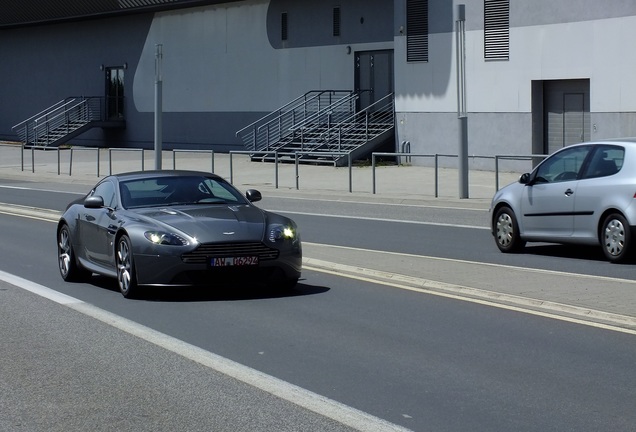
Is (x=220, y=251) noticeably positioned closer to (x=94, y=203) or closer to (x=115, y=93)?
(x=94, y=203)

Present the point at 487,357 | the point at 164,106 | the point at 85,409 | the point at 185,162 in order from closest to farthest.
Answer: the point at 85,409 → the point at 487,357 → the point at 185,162 → the point at 164,106

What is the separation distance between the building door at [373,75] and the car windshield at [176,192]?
29.0 m

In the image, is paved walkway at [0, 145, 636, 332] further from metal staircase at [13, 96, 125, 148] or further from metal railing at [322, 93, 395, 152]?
metal staircase at [13, 96, 125, 148]

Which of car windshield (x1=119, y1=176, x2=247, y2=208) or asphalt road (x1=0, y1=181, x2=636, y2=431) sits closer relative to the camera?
asphalt road (x1=0, y1=181, x2=636, y2=431)

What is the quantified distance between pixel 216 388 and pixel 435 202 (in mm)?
19070

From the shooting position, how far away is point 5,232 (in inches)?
844

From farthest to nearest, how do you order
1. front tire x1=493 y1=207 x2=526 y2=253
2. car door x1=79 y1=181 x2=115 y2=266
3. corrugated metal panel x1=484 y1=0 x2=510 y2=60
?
1. corrugated metal panel x1=484 y1=0 x2=510 y2=60
2. front tire x1=493 y1=207 x2=526 y2=253
3. car door x1=79 y1=181 x2=115 y2=266

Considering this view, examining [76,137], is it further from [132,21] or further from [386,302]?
[386,302]

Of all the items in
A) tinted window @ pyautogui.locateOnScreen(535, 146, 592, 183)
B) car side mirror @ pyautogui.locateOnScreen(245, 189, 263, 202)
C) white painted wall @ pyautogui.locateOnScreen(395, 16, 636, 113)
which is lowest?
car side mirror @ pyautogui.locateOnScreen(245, 189, 263, 202)

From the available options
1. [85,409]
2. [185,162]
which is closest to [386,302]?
[85,409]

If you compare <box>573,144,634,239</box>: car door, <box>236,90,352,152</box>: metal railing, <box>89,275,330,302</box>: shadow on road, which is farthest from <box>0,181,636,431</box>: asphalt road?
<box>236,90,352,152</box>: metal railing

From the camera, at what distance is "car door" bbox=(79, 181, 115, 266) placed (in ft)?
43.0

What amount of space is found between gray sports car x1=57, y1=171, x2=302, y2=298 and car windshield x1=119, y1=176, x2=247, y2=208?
1 centimetres

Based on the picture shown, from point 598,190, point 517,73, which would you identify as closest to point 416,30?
point 517,73
